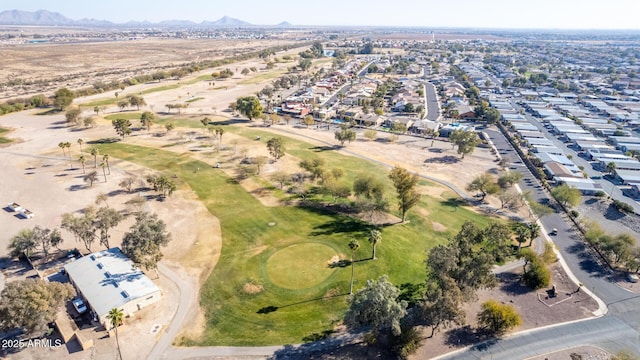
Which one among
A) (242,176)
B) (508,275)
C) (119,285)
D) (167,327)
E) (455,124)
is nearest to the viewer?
(167,327)

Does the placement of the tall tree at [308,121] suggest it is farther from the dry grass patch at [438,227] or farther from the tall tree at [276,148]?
the dry grass patch at [438,227]

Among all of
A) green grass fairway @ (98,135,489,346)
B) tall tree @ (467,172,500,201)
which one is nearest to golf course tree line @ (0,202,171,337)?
green grass fairway @ (98,135,489,346)

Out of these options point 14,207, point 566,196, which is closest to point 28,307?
point 14,207

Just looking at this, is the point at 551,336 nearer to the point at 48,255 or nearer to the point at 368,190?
the point at 368,190

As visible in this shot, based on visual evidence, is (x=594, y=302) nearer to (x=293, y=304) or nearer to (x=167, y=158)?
(x=293, y=304)

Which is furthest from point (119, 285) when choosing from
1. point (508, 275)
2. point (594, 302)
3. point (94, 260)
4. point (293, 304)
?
point (594, 302)
